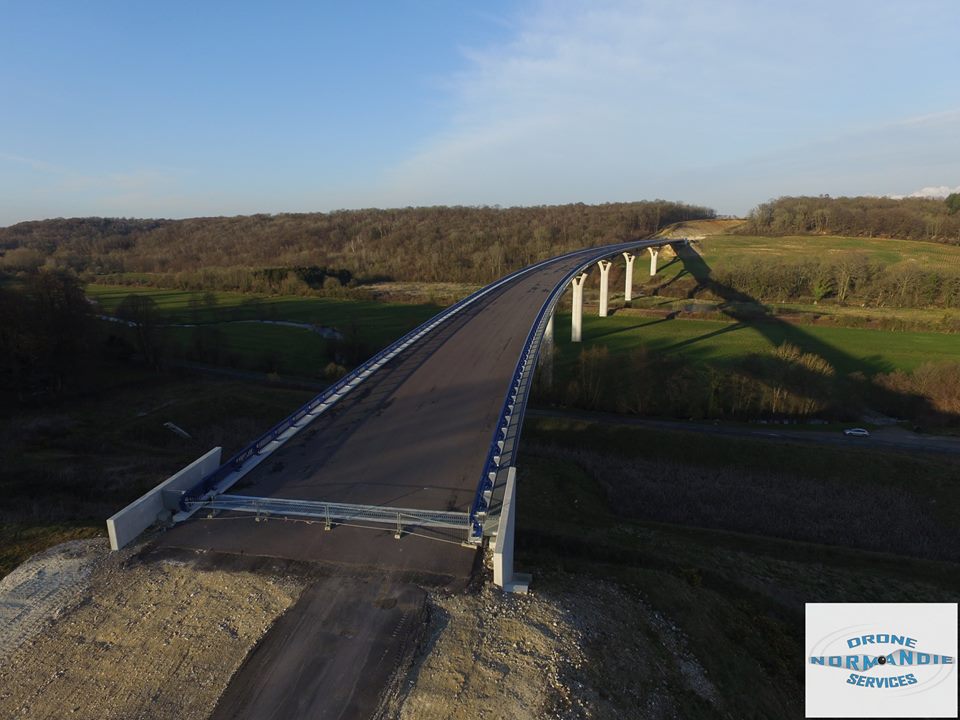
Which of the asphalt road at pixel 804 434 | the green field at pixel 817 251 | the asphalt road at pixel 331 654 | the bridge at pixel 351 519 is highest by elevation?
the green field at pixel 817 251

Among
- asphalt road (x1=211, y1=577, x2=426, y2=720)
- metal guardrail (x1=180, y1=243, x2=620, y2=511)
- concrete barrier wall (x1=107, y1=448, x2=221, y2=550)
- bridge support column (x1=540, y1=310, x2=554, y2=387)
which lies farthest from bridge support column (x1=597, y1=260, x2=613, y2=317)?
asphalt road (x1=211, y1=577, x2=426, y2=720)

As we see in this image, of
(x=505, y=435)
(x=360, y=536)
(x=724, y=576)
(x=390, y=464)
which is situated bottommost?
(x=724, y=576)

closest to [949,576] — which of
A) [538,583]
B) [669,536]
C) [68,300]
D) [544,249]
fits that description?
[669,536]

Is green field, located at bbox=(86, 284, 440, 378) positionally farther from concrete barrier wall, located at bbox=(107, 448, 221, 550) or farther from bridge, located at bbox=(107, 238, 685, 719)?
concrete barrier wall, located at bbox=(107, 448, 221, 550)

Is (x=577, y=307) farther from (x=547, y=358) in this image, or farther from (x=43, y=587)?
(x=43, y=587)

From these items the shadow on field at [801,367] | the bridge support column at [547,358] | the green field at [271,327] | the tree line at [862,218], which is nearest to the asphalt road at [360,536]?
the bridge support column at [547,358]

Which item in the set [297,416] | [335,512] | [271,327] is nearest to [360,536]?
[335,512]

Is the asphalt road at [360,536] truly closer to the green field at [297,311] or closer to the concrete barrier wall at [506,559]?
the concrete barrier wall at [506,559]
